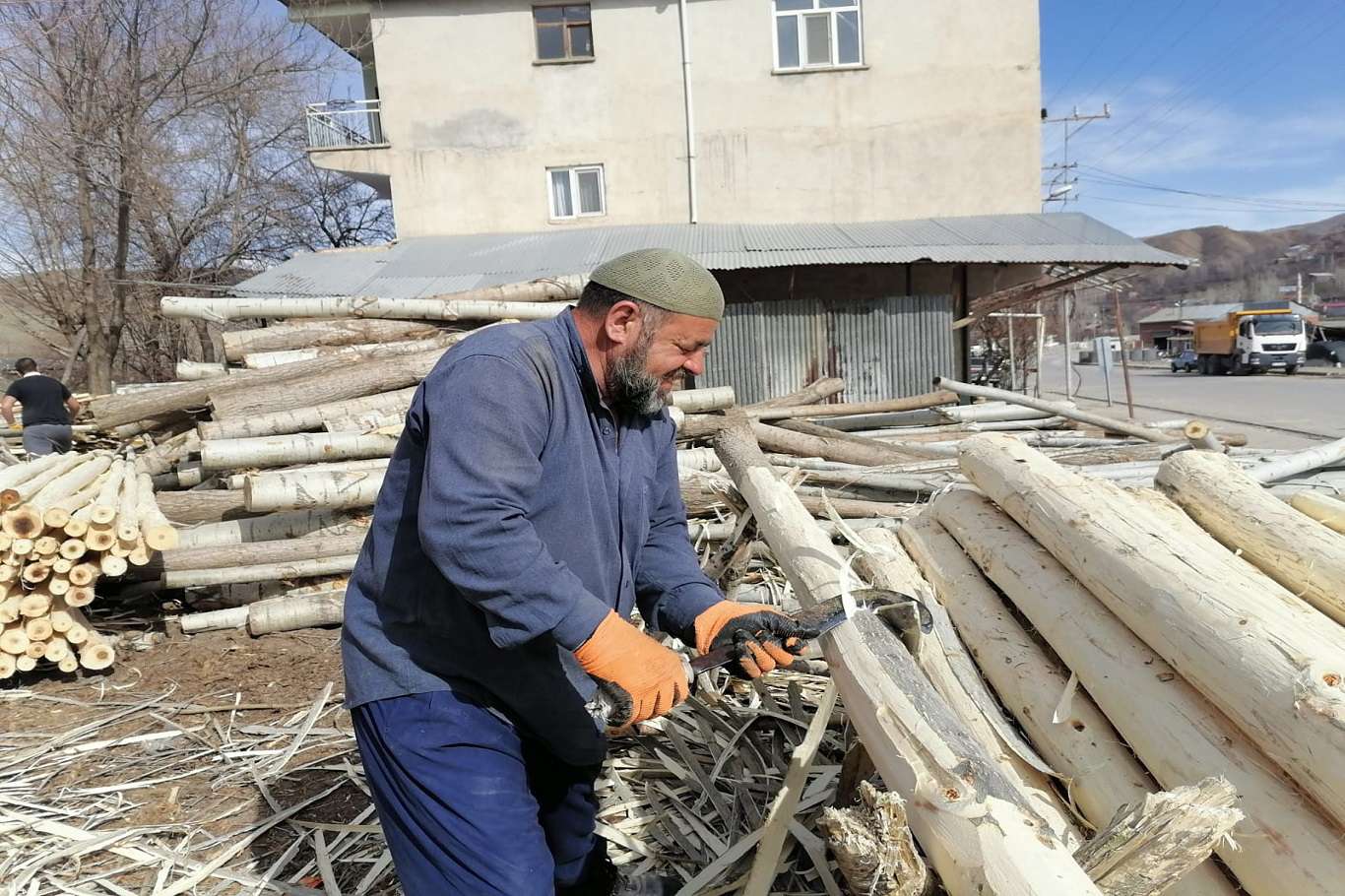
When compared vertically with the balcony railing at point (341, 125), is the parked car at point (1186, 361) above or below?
below

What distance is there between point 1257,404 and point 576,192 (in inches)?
683

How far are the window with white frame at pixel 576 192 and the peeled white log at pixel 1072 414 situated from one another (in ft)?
23.0

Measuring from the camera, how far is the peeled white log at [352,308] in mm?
8375

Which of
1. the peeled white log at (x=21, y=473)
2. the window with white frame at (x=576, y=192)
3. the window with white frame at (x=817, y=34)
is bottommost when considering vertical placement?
the peeled white log at (x=21, y=473)

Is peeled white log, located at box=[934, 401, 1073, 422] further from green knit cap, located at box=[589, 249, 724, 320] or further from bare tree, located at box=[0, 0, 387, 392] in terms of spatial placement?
bare tree, located at box=[0, 0, 387, 392]

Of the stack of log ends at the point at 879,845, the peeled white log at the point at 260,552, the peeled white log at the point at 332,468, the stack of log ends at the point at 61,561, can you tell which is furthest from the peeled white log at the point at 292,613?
the stack of log ends at the point at 879,845

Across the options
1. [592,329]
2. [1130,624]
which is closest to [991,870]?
[1130,624]

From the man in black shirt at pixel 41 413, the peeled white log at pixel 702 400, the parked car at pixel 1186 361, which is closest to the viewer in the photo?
the peeled white log at pixel 702 400

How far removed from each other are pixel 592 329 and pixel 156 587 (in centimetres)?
553

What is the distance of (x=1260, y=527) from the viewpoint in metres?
3.03

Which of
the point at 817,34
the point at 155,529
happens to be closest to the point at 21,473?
the point at 155,529

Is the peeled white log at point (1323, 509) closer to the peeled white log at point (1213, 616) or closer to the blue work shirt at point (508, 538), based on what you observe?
the peeled white log at point (1213, 616)

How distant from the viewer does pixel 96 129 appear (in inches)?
677

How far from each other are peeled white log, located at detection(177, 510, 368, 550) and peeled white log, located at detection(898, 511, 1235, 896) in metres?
4.48
